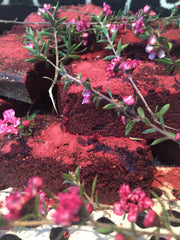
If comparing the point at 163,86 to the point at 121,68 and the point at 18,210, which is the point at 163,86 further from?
the point at 18,210

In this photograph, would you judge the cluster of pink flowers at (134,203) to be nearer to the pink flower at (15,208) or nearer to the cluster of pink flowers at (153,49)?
the pink flower at (15,208)

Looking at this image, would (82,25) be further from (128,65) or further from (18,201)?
(18,201)

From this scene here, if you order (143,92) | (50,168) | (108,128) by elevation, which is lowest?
(50,168)

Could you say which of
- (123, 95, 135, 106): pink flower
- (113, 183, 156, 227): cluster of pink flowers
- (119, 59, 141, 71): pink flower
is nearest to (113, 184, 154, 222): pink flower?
(113, 183, 156, 227): cluster of pink flowers

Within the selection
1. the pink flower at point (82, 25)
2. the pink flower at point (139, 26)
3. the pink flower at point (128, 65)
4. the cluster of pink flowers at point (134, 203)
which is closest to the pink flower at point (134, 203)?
the cluster of pink flowers at point (134, 203)

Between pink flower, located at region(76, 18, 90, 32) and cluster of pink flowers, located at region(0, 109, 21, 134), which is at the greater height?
pink flower, located at region(76, 18, 90, 32)

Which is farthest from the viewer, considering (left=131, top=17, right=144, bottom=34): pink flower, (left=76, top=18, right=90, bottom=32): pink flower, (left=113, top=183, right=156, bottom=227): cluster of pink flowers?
(left=76, top=18, right=90, bottom=32): pink flower

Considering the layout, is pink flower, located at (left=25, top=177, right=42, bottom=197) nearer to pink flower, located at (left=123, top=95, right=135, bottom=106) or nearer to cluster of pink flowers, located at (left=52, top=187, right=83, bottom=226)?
cluster of pink flowers, located at (left=52, top=187, right=83, bottom=226)

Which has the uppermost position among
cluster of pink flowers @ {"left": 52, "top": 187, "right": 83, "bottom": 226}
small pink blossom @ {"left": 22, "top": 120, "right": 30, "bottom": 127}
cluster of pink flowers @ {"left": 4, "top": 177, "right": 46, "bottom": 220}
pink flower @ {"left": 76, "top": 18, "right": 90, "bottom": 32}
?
pink flower @ {"left": 76, "top": 18, "right": 90, "bottom": 32}

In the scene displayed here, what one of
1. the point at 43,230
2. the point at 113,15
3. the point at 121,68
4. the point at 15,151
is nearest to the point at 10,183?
the point at 15,151

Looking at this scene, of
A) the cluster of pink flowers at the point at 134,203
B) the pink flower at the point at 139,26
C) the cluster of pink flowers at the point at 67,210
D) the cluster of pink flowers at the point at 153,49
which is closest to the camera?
the cluster of pink flowers at the point at 67,210

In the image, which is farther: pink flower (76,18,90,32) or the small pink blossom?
pink flower (76,18,90,32)
